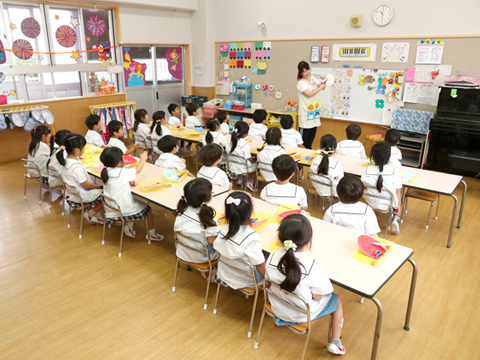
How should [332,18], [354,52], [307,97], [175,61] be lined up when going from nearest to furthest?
[307,97] < [354,52] < [332,18] < [175,61]

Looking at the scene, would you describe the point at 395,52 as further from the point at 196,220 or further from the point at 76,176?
the point at 76,176

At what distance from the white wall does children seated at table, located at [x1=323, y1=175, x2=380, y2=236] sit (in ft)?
14.4

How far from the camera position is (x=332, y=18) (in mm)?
6730

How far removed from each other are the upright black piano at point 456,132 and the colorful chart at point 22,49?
22.7 ft

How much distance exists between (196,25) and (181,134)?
4392 millimetres

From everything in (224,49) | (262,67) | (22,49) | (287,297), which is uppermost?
(224,49)

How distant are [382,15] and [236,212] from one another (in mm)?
5418

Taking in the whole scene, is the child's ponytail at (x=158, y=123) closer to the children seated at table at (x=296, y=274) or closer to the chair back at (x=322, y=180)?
the chair back at (x=322, y=180)

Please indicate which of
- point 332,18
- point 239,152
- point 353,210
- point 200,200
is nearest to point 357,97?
point 332,18

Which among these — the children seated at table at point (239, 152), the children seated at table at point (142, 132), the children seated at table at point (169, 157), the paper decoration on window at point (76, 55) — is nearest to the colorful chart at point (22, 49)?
the paper decoration on window at point (76, 55)

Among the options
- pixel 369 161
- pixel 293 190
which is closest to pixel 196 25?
pixel 369 161

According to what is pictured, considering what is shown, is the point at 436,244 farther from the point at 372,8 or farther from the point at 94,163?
the point at 372,8

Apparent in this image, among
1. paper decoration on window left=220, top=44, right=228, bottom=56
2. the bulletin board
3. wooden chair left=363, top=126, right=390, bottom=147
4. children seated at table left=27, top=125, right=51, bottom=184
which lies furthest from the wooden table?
paper decoration on window left=220, top=44, right=228, bottom=56

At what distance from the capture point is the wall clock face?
19.9 ft
